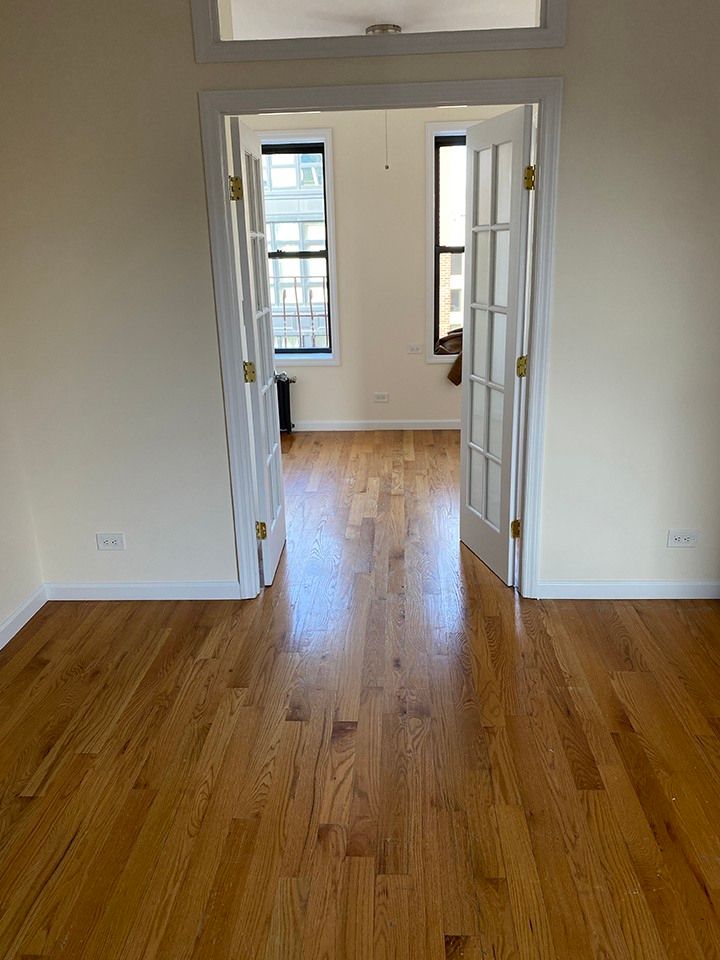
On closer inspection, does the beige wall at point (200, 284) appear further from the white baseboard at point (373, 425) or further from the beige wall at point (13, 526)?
the white baseboard at point (373, 425)

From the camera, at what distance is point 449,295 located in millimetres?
6531

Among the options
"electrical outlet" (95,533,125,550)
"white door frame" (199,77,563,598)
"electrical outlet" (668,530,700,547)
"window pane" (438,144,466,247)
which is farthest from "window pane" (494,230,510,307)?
"window pane" (438,144,466,247)

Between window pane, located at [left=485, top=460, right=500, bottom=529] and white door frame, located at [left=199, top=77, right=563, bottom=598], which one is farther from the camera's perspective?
window pane, located at [left=485, top=460, right=500, bottom=529]

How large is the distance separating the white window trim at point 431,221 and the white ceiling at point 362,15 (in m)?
1.27

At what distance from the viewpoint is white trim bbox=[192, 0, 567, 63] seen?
9.24 feet

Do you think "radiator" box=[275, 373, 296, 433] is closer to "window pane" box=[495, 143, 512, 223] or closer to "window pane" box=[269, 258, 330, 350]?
"window pane" box=[269, 258, 330, 350]

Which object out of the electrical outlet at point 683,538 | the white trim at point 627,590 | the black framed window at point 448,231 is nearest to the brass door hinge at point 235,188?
the white trim at point 627,590

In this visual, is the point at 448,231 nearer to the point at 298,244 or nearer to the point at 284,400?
the point at 298,244

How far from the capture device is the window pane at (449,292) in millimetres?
6434

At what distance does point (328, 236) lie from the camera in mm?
6348

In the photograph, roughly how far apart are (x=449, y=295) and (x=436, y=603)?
3790mm

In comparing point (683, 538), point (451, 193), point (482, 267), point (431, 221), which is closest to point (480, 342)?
point (482, 267)

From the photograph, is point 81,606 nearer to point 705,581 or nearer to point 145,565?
point 145,565

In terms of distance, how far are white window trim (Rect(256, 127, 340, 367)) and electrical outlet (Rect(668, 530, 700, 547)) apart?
3.93 meters
